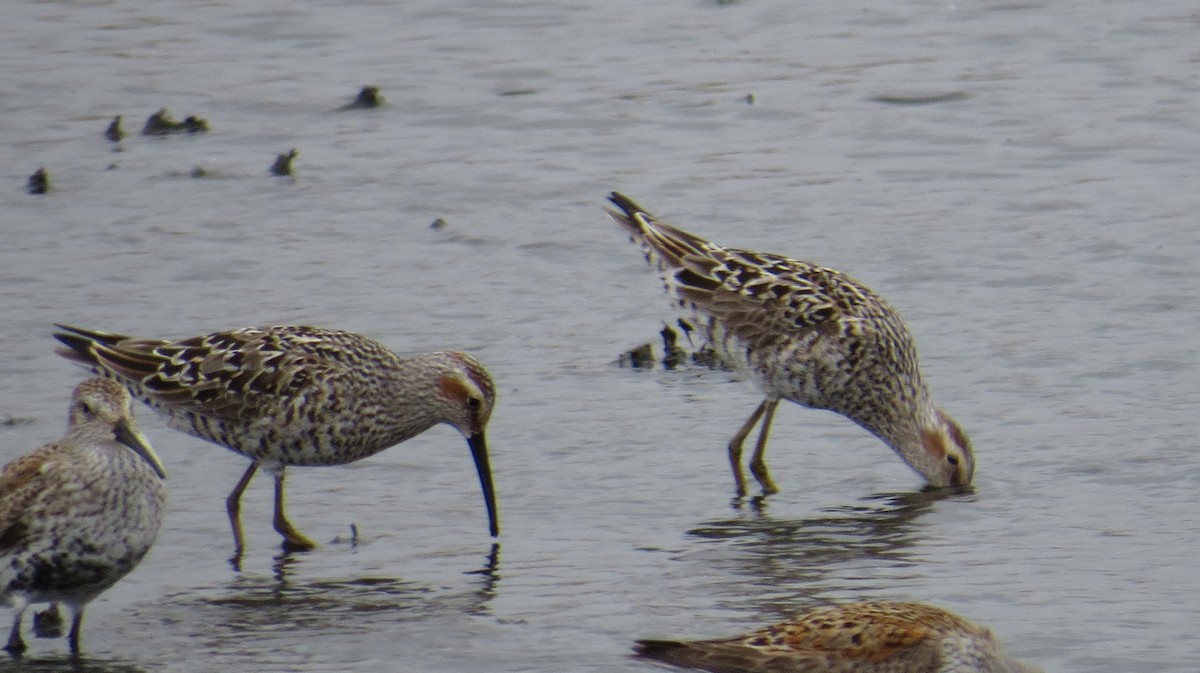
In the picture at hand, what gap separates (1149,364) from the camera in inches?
483

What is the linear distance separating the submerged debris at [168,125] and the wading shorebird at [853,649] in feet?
35.6

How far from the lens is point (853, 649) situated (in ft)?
25.5

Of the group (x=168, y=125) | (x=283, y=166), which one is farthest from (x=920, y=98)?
(x=168, y=125)

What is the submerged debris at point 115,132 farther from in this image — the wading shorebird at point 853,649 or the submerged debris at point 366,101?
the wading shorebird at point 853,649

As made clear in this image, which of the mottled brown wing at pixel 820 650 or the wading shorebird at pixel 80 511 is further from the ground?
the wading shorebird at pixel 80 511

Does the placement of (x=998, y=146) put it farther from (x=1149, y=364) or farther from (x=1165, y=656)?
(x=1165, y=656)

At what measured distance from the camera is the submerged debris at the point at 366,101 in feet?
60.1

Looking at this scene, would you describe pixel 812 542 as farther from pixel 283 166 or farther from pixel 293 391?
pixel 283 166

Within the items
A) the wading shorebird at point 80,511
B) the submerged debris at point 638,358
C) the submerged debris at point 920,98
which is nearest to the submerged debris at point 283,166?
the submerged debris at point 638,358

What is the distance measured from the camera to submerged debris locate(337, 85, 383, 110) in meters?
18.3

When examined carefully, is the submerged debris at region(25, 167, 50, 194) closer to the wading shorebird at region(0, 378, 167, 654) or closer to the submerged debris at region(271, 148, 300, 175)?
the submerged debris at region(271, 148, 300, 175)

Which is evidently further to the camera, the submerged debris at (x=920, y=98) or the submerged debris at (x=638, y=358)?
the submerged debris at (x=920, y=98)

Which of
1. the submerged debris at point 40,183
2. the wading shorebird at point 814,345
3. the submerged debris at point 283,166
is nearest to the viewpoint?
the wading shorebird at point 814,345

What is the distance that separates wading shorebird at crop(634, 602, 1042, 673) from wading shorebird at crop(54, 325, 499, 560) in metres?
2.65
